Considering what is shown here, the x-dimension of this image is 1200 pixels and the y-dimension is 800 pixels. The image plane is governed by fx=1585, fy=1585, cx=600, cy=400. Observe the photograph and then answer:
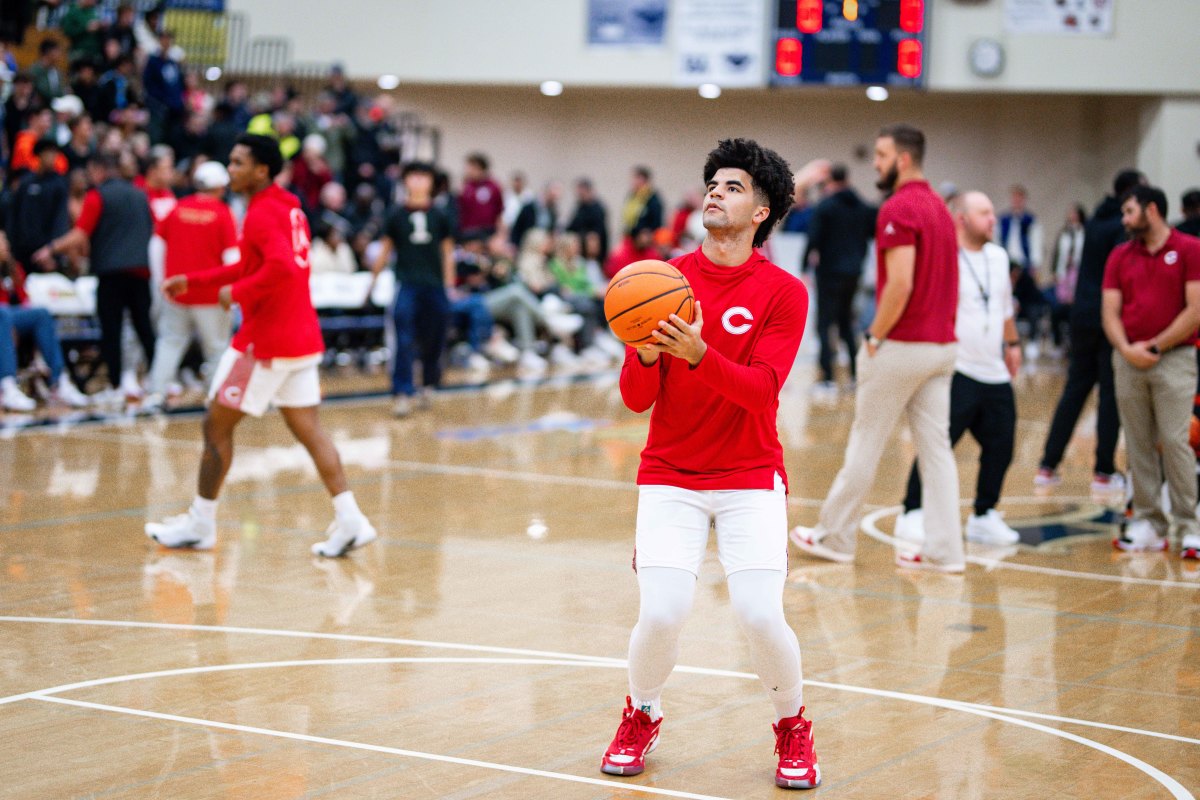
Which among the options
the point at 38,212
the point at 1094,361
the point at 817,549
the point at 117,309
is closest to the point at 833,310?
the point at 1094,361

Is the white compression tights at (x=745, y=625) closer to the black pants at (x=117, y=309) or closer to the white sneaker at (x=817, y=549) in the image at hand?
the white sneaker at (x=817, y=549)

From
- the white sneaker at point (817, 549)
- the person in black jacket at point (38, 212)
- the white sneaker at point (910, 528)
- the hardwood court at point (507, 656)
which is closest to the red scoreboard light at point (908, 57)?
the person in black jacket at point (38, 212)

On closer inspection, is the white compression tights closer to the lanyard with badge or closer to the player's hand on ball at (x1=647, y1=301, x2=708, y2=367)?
the player's hand on ball at (x1=647, y1=301, x2=708, y2=367)

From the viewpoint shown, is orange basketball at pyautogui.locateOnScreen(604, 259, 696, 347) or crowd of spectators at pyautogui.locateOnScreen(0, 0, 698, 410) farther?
crowd of spectators at pyautogui.locateOnScreen(0, 0, 698, 410)

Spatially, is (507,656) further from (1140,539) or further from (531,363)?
(531,363)

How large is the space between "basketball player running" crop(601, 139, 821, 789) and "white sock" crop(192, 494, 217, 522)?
4.04 metres

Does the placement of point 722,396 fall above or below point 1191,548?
above

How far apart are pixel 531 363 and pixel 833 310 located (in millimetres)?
4098

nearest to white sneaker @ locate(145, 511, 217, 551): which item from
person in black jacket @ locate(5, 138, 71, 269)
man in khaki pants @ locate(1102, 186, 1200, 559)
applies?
man in khaki pants @ locate(1102, 186, 1200, 559)

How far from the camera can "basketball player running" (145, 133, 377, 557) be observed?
8328 millimetres

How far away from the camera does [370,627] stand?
7.05 m

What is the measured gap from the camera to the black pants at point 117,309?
589 inches

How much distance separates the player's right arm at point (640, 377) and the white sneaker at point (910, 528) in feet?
15.4

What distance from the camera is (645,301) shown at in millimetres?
4621
